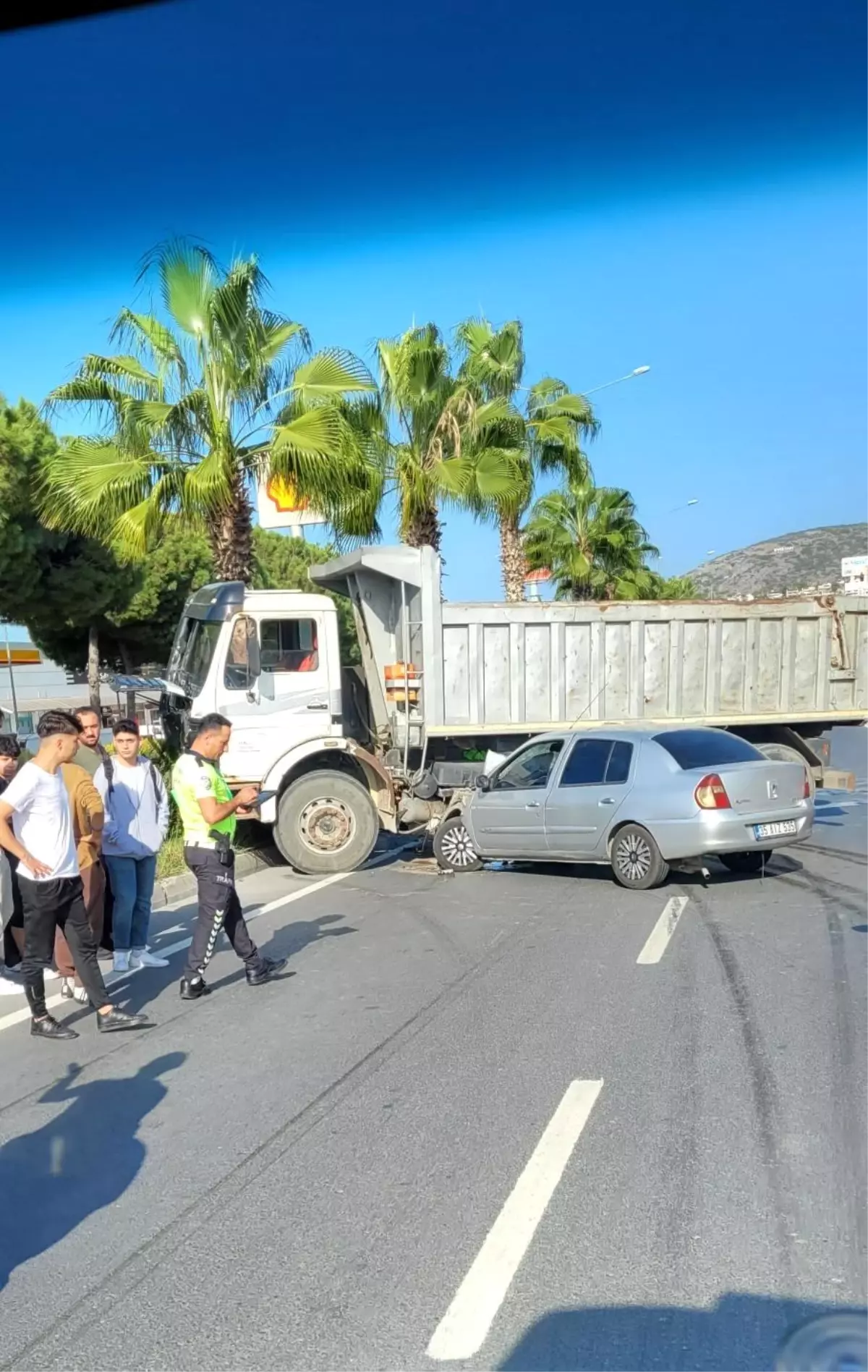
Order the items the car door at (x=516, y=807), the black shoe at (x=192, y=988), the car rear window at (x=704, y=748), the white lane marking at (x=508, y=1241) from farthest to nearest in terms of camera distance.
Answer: the car door at (x=516, y=807) < the car rear window at (x=704, y=748) < the black shoe at (x=192, y=988) < the white lane marking at (x=508, y=1241)

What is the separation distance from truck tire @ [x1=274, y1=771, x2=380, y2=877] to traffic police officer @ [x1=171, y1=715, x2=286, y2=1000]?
4716 millimetres

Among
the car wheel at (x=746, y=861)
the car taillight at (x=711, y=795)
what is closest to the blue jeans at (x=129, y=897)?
the car taillight at (x=711, y=795)

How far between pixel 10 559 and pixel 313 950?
11.7 m

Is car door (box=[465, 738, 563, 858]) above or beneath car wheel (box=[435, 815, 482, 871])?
above

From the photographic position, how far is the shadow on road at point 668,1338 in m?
2.97

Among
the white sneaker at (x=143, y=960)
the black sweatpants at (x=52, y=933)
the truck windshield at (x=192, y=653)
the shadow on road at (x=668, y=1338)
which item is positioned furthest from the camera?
the truck windshield at (x=192, y=653)

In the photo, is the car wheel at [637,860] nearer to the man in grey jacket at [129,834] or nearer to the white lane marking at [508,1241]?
the man in grey jacket at [129,834]

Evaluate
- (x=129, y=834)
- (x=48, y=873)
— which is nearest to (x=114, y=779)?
(x=129, y=834)

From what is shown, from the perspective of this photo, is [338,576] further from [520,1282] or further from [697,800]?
[520,1282]

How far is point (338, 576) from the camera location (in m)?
13.2

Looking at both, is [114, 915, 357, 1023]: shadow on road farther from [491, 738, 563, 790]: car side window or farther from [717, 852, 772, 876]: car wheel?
[717, 852, 772, 876]: car wheel

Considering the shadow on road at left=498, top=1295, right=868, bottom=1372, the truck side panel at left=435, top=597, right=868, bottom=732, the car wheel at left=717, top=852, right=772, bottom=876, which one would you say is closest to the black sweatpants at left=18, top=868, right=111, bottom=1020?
the shadow on road at left=498, top=1295, right=868, bottom=1372

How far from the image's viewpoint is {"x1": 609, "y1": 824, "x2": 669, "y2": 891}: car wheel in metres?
9.76

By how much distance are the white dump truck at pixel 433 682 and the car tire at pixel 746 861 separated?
6.96ft
